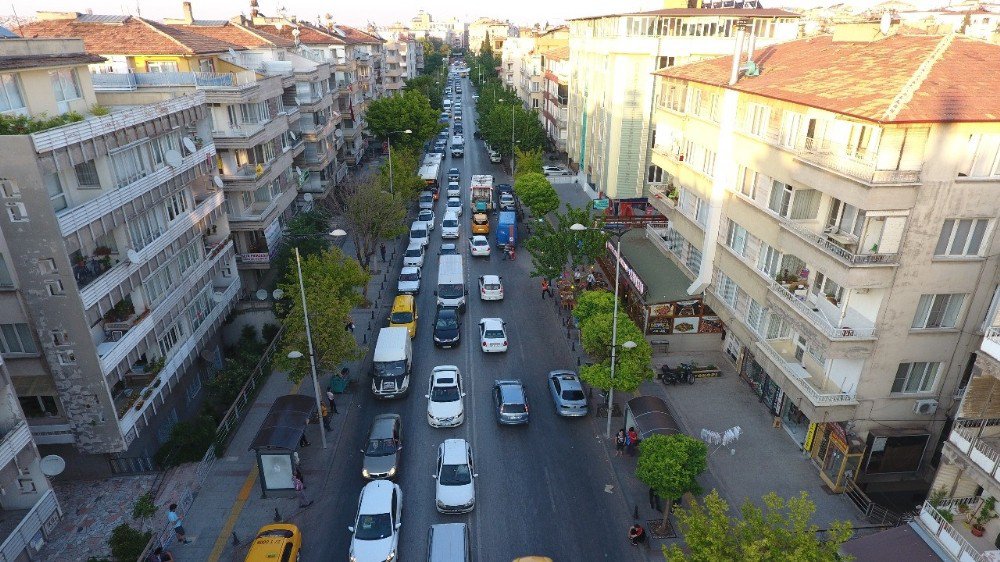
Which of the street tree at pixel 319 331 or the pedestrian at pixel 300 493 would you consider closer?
the pedestrian at pixel 300 493

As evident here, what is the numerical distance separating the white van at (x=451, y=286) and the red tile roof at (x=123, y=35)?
21.9 m

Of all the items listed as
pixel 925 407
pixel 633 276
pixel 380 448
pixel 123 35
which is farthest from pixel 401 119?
pixel 925 407

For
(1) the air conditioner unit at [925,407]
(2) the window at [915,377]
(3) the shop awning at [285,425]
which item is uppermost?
(2) the window at [915,377]

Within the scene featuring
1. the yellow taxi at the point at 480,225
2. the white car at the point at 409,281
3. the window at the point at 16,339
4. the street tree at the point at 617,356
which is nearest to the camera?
the window at the point at 16,339

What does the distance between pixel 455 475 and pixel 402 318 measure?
15238 millimetres

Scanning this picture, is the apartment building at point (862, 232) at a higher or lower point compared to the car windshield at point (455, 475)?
higher

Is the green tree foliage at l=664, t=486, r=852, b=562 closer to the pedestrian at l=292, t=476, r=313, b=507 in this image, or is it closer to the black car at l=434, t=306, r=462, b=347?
the pedestrian at l=292, t=476, r=313, b=507

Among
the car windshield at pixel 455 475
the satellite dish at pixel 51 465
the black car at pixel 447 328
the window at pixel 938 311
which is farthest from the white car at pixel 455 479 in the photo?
the window at pixel 938 311

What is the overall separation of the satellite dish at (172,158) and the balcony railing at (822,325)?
29557 millimetres

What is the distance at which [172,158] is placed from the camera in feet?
93.2

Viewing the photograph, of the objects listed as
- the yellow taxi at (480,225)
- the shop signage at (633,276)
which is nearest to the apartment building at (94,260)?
the shop signage at (633,276)

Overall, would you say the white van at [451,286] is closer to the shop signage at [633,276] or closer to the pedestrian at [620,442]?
the shop signage at [633,276]

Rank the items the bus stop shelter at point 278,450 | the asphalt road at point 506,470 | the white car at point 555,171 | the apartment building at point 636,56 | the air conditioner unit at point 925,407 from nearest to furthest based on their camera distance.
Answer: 1. the asphalt road at point 506,470
2. the air conditioner unit at point 925,407
3. the bus stop shelter at point 278,450
4. the apartment building at point 636,56
5. the white car at point 555,171

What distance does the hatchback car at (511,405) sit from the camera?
2905 cm
